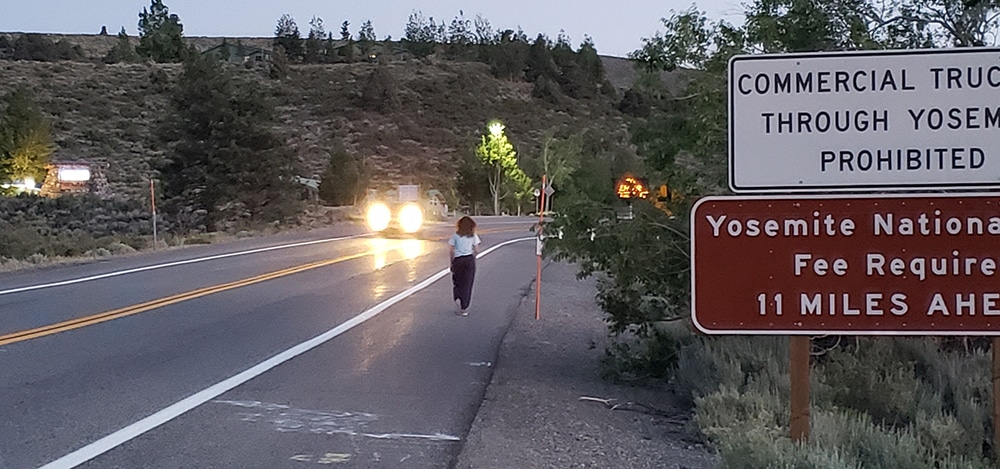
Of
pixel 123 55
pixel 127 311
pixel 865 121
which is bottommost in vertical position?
pixel 127 311

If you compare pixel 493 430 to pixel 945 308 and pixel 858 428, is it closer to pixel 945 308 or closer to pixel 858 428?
pixel 858 428

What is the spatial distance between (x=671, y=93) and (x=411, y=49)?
136m

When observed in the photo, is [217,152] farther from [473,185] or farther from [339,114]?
[339,114]

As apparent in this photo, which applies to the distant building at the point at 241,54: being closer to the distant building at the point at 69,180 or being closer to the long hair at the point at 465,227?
the distant building at the point at 69,180

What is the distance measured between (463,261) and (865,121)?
10.4 metres

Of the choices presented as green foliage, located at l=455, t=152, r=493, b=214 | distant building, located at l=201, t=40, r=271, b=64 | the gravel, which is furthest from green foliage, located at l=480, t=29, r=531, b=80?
the gravel

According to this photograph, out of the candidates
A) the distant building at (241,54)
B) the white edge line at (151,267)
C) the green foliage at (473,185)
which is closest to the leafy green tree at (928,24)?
the white edge line at (151,267)

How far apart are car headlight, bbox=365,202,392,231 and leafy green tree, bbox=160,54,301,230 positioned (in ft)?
17.5

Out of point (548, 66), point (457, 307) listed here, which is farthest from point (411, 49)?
point (457, 307)

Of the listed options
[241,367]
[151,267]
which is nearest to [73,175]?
[151,267]

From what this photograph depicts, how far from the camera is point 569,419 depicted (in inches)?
357

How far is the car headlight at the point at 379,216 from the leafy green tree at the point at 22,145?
1548cm

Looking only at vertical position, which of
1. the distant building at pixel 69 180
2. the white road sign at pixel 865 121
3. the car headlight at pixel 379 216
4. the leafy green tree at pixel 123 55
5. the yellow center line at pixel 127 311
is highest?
the leafy green tree at pixel 123 55

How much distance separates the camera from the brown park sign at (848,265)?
21.1 ft
